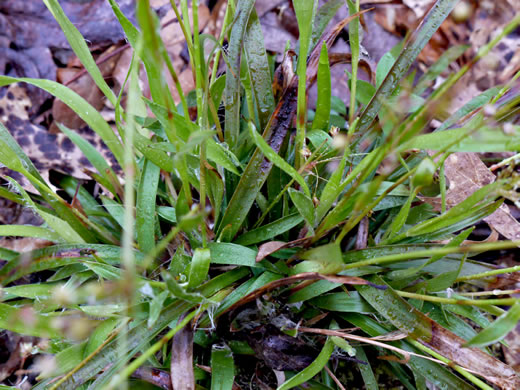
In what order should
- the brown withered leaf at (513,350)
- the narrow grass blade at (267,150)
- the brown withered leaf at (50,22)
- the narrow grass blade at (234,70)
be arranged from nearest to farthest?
1. the narrow grass blade at (267,150)
2. the narrow grass blade at (234,70)
3. the brown withered leaf at (513,350)
4. the brown withered leaf at (50,22)

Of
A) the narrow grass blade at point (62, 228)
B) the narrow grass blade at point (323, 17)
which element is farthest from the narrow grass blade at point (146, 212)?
the narrow grass blade at point (323, 17)

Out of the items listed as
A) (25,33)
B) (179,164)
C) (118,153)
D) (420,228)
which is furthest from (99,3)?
(420,228)

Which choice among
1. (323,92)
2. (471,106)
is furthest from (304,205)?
(471,106)

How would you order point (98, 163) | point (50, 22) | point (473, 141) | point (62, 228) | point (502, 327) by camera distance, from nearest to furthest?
1. point (502, 327)
2. point (473, 141)
3. point (62, 228)
4. point (98, 163)
5. point (50, 22)

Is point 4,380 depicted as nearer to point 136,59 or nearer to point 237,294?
point 237,294

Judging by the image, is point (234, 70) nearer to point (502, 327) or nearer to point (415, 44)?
point (415, 44)

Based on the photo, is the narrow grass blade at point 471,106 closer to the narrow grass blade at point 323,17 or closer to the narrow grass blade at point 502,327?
the narrow grass blade at point 323,17

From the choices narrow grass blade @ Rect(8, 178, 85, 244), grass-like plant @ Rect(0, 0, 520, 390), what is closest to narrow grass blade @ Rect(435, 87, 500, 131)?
grass-like plant @ Rect(0, 0, 520, 390)

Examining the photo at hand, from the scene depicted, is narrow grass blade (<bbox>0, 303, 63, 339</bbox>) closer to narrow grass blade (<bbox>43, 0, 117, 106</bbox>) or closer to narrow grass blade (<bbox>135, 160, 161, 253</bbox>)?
narrow grass blade (<bbox>135, 160, 161, 253</bbox>)
